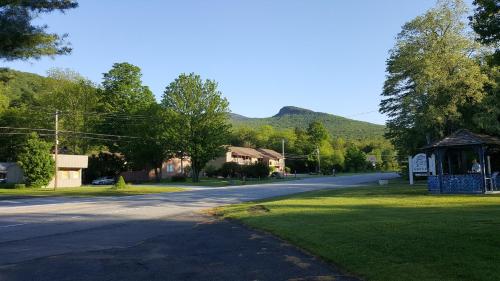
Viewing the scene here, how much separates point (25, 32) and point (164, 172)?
7380 centimetres

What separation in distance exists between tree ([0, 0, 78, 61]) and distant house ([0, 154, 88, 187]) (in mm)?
48027

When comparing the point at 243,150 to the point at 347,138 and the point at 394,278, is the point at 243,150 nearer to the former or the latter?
the point at 347,138

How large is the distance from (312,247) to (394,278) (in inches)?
133

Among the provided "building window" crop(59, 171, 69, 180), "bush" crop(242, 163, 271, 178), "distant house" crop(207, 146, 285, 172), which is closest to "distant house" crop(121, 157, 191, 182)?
"distant house" crop(207, 146, 285, 172)

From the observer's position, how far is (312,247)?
1018 cm

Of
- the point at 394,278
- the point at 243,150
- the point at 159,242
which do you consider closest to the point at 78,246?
the point at 159,242

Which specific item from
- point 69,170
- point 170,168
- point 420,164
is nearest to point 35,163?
point 69,170

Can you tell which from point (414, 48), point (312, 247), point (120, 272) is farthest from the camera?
point (414, 48)

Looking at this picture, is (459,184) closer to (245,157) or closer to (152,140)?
(152,140)

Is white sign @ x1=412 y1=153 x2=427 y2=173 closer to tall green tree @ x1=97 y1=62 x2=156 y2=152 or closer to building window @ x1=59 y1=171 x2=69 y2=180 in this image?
building window @ x1=59 y1=171 x2=69 y2=180

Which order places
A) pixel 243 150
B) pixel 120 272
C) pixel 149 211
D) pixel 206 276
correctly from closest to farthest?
pixel 206 276
pixel 120 272
pixel 149 211
pixel 243 150

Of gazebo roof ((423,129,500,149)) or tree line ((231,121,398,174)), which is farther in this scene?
tree line ((231,121,398,174))

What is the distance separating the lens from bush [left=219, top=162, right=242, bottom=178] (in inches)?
3265

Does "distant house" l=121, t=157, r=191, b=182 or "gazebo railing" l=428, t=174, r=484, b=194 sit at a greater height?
"distant house" l=121, t=157, r=191, b=182
